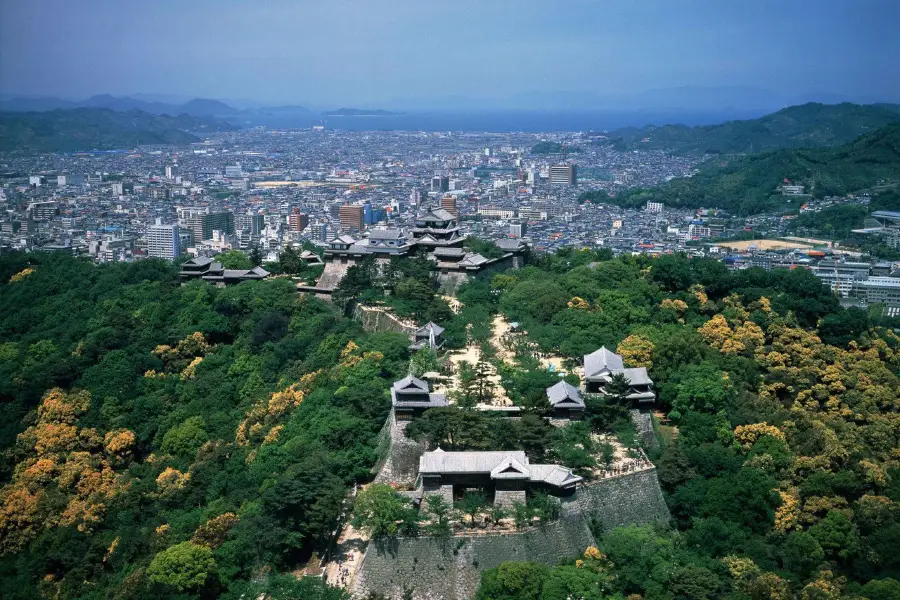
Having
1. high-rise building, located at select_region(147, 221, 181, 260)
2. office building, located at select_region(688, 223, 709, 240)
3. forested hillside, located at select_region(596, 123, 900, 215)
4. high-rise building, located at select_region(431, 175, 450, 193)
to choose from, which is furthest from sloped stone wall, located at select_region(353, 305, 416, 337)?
high-rise building, located at select_region(431, 175, 450, 193)

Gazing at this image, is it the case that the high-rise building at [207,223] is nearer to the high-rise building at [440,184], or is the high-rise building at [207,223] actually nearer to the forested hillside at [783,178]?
the high-rise building at [440,184]

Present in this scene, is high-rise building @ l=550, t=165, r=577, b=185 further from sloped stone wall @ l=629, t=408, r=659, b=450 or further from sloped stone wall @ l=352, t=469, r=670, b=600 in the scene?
sloped stone wall @ l=352, t=469, r=670, b=600

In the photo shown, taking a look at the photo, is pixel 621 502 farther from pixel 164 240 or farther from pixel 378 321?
pixel 164 240

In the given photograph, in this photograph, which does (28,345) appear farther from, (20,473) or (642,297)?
(642,297)

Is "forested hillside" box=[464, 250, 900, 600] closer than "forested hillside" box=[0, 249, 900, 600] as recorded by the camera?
Yes

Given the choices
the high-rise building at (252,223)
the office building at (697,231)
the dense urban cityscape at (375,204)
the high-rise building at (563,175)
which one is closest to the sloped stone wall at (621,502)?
the dense urban cityscape at (375,204)

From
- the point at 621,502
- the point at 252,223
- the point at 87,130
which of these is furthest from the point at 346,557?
the point at 87,130
